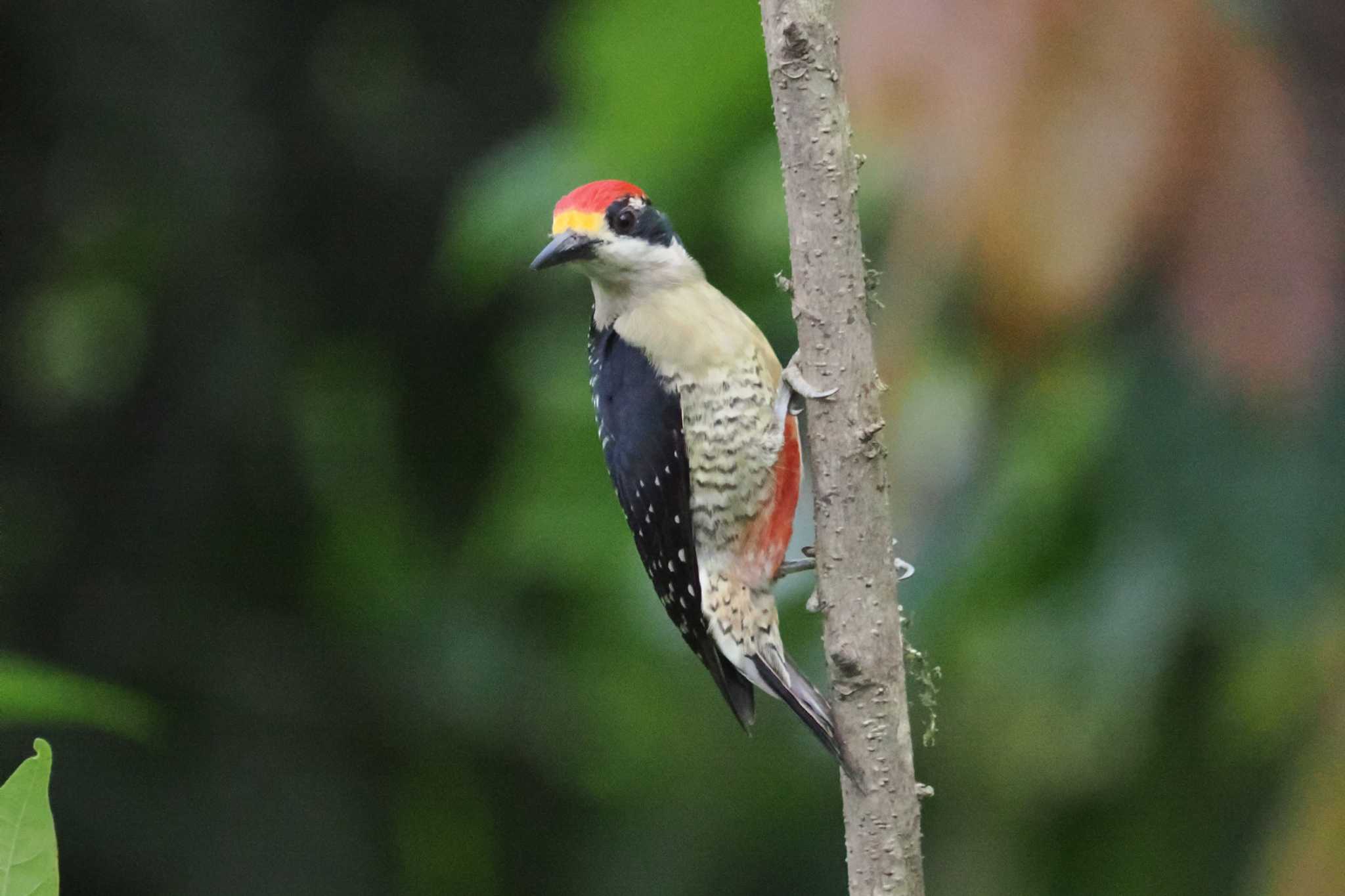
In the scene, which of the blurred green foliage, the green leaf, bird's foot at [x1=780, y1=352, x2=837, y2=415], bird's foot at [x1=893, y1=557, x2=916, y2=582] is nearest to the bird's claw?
bird's foot at [x1=780, y1=352, x2=837, y2=415]

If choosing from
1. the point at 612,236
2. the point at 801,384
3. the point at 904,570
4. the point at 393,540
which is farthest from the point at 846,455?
the point at 393,540

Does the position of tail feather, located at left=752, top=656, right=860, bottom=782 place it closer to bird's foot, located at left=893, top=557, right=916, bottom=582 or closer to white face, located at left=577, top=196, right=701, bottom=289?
bird's foot, located at left=893, top=557, right=916, bottom=582

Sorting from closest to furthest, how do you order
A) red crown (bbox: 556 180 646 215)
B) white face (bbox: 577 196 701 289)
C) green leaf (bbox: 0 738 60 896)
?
green leaf (bbox: 0 738 60 896)
red crown (bbox: 556 180 646 215)
white face (bbox: 577 196 701 289)

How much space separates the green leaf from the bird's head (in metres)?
1.78

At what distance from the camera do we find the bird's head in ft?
10.4

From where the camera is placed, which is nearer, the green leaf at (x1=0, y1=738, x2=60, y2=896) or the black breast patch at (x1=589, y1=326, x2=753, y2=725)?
the green leaf at (x1=0, y1=738, x2=60, y2=896)

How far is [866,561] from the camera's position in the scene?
7.40 feet

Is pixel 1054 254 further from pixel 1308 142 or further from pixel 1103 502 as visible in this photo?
pixel 1103 502

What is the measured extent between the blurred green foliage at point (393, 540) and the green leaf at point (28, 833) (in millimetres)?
2232

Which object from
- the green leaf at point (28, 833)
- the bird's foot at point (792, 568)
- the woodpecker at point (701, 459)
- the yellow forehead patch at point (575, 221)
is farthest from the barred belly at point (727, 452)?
the green leaf at point (28, 833)

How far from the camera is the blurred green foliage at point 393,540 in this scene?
158 inches

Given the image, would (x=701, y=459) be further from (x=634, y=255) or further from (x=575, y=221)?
(x=575, y=221)

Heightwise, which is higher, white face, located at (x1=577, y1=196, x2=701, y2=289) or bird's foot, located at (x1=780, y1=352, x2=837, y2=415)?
white face, located at (x1=577, y1=196, x2=701, y2=289)

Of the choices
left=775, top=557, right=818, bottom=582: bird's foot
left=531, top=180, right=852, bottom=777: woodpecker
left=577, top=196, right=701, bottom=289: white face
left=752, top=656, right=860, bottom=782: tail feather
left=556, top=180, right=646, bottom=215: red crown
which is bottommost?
left=752, top=656, right=860, bottom=782: tail feather
